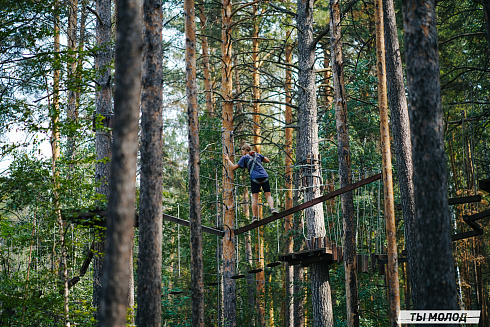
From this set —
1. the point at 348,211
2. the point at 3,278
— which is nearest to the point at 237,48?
the point at 348,211

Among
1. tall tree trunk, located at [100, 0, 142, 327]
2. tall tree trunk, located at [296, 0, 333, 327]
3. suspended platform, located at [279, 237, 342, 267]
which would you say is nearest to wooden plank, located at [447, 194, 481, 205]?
suspended platform, located at [279, 237, 342, 267]

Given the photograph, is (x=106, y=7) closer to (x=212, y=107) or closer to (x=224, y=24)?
(x=224, y=24)

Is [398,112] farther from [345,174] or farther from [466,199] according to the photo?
[466,199]

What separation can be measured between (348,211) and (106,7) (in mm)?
6328

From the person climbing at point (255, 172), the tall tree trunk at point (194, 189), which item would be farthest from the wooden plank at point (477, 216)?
the tall tree trunk at point (194, 189)

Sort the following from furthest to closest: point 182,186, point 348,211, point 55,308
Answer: point 182,186
point 348,211
point 55,308

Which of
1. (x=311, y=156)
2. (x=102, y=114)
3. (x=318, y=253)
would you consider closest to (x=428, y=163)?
(x=318, y=253)

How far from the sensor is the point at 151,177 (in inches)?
259

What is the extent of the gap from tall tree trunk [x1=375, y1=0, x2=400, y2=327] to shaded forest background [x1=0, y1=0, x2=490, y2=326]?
11.3 inches

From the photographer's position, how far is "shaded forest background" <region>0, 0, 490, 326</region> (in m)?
7.83

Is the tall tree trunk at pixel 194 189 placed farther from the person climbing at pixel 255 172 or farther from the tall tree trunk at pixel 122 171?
the tall tree trunk at pixel 122 171

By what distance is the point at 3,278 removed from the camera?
8.13m

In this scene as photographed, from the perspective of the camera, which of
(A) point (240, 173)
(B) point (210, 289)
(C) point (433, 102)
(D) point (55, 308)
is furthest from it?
(B) point (210, 289)

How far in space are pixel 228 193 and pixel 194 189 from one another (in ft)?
9.84
